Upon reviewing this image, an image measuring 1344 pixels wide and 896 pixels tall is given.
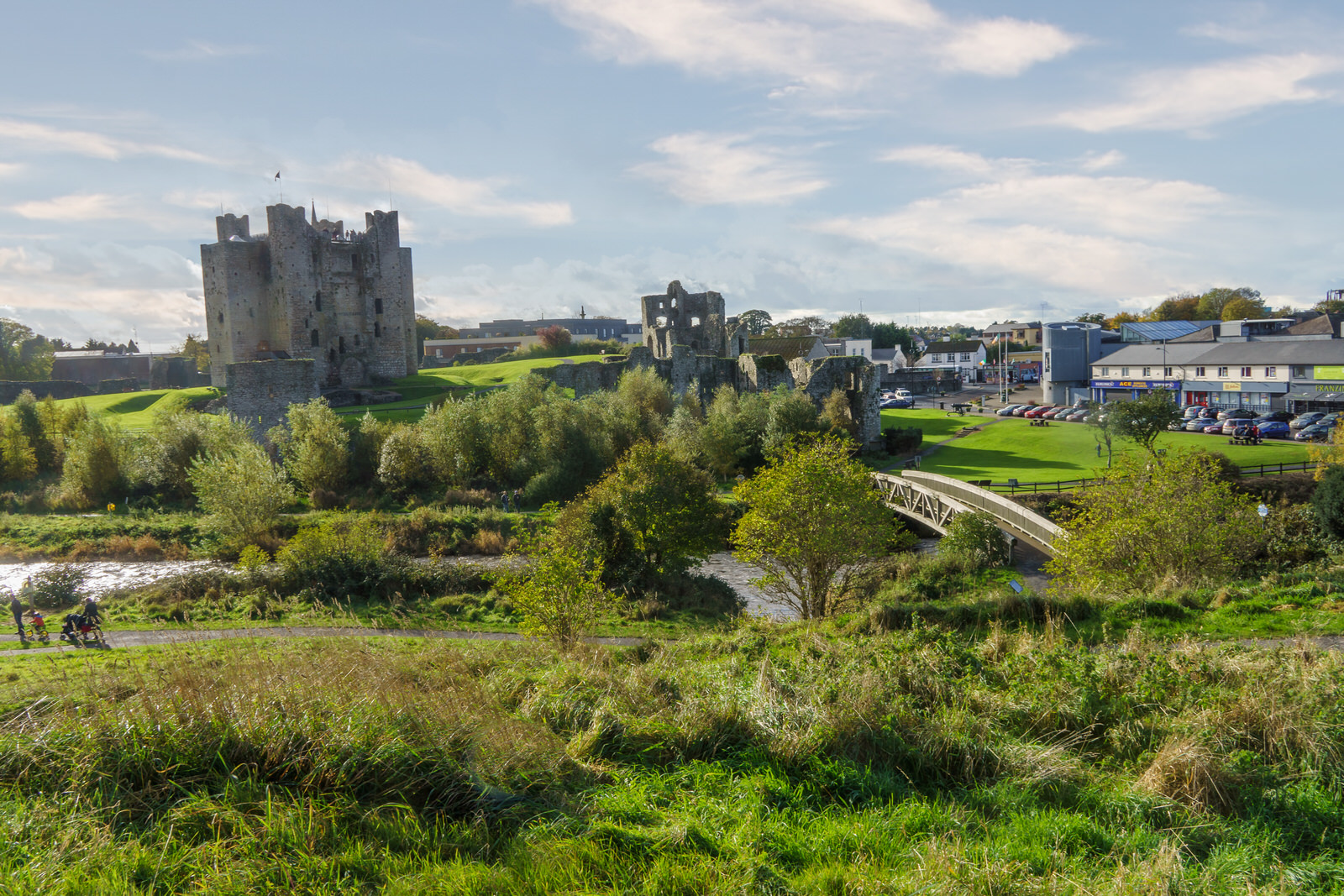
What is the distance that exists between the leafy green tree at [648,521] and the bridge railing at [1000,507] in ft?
32.5

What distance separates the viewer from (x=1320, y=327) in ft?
213

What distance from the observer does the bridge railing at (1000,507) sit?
2408cm

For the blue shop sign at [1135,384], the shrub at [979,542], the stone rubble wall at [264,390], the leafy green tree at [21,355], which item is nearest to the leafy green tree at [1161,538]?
the shrub at [979,542]

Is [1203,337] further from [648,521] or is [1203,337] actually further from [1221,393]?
[648,521]

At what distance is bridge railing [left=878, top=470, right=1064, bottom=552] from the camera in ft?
79.0

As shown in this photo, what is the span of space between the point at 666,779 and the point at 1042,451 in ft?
145

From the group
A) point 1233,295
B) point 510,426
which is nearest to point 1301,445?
point 510,426

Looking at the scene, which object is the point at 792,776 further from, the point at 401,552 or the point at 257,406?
the point at 257,406

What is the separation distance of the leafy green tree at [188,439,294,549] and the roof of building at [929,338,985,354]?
297 ft

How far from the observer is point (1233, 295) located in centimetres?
10588

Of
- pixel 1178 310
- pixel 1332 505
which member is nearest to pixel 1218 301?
pixel 1178 310

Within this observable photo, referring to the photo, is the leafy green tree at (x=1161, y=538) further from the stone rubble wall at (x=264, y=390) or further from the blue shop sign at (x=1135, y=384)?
the blue shop sign at (x=1135, y=384)

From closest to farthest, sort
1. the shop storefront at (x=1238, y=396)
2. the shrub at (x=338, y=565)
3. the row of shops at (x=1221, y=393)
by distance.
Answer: the shrub at (x=338, y=565) < the row of shops at (x=1221, y=393) < the shop storefront at (x=1238, y=396)

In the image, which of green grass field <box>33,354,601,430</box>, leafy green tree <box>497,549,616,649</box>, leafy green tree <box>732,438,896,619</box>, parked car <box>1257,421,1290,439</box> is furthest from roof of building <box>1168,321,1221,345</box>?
leafy green tree <box>497,549,616,649</box>
